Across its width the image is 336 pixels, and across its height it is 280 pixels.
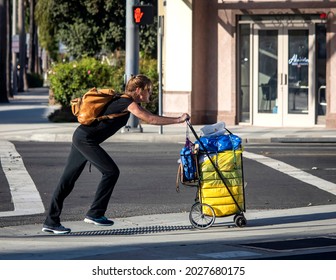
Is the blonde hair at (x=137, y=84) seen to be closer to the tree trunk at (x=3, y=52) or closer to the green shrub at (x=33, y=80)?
the tree trunk at (x=3, y=52)

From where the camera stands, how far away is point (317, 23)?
2855cm

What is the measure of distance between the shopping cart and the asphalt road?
156 centimetres

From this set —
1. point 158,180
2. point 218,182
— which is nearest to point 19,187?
point 158,180

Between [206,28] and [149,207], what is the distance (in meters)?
16.0

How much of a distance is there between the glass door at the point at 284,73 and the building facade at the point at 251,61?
28mm

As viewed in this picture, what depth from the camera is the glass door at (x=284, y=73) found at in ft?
94.0

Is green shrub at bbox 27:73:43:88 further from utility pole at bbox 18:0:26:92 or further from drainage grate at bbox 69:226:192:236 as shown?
drainage grate at bbox 69:226:192:236

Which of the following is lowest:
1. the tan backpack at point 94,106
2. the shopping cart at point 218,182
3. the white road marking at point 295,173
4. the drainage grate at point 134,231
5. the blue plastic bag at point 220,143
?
the drainage grate at point 134,231

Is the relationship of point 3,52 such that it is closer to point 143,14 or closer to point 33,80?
point 143,14

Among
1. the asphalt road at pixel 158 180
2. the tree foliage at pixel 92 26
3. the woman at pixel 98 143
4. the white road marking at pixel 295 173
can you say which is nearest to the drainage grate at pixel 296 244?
the woman at pixel 98 143

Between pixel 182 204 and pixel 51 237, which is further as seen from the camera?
pixel 182 204

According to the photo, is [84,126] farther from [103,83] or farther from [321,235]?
[103,83]

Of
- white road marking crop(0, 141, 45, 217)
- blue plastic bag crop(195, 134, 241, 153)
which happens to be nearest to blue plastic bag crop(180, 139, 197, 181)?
blue plastic bag crop(195, 134, 241, 153)
